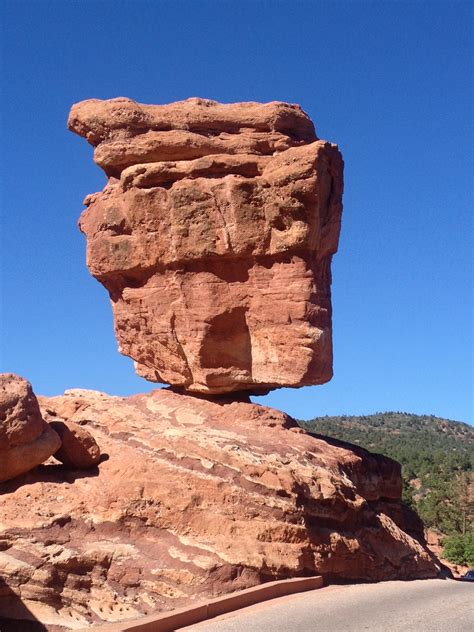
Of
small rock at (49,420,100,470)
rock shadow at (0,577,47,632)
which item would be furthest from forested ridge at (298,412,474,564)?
rock shadow at (0,577,47,632)

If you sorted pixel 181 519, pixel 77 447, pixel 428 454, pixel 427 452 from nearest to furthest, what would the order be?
pixel 181 519 → pixel 77 447 → pixel 428 454 → pixel 427 452

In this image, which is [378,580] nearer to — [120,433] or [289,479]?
[289,479]

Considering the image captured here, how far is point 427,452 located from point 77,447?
220ft

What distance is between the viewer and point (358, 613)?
12.1 meters

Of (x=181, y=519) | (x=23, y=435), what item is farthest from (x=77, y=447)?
(x=181, y=519)

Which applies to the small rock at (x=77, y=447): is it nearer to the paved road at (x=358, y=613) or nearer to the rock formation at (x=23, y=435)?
the rock formation at (x=23, y=435)

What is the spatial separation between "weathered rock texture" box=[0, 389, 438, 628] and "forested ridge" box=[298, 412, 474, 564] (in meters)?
20.5

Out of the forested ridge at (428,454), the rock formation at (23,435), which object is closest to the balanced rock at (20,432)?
the rock formation at (23,435)

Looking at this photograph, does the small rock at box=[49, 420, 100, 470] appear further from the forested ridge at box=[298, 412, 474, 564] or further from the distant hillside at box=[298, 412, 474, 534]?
the distant hillside at box=[298, 412, 474, 534]

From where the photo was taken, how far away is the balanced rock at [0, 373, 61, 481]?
47.8 feet

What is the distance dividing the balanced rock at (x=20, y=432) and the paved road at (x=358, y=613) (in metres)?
4.97

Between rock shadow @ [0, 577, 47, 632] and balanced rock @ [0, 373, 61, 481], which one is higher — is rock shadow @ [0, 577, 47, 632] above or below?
below

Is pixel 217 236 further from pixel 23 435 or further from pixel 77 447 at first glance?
pixel 23 435

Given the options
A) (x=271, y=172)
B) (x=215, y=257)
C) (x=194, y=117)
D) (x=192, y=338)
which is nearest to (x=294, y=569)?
(x=192, y=338)
